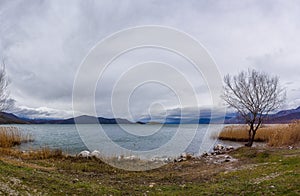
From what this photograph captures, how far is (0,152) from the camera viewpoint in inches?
814

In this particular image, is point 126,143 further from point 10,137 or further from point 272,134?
point 272,134

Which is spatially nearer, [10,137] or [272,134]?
[272,134]

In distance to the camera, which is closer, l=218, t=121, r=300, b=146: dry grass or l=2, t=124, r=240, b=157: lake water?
l=218, t=121, r=300, b=146: dry grass

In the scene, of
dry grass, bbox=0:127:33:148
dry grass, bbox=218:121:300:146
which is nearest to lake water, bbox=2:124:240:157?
dry grass, bbox=0:127:33:148

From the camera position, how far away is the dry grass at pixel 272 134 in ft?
83.8

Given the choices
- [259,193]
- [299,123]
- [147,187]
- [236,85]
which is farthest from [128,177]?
[299,123]

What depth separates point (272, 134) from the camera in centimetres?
3091

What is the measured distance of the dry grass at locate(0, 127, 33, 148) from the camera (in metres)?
27.7

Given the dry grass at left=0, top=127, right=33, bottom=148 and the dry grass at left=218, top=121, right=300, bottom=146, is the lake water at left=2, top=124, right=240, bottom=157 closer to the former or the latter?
the dry grass at left=0, top=127, right=33, bottom=148

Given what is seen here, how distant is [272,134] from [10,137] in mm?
31413

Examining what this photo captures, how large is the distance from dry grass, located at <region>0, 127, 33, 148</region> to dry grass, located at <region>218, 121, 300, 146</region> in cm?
2741

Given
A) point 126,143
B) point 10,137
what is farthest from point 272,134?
point 10,137

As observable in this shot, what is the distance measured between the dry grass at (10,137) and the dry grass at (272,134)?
27.4 metres

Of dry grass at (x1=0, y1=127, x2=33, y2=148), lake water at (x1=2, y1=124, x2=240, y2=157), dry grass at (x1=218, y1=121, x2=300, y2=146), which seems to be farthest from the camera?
lake water at (x1=2, y1=124, x2=240, y2=157)
